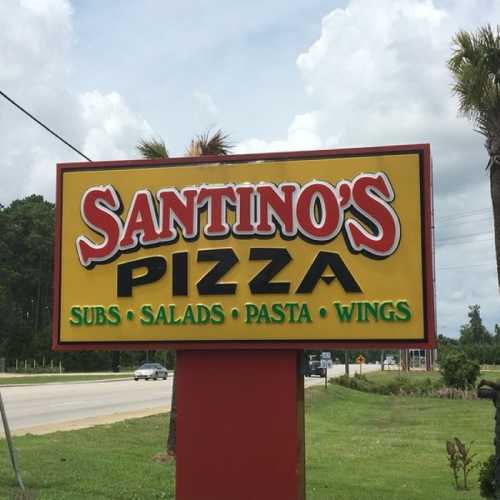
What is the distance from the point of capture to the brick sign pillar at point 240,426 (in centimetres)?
698

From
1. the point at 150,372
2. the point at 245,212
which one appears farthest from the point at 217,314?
the point at 150,372

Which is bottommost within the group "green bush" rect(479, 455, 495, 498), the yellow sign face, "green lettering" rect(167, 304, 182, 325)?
"green bush" rect(479, 455, 495, 498)

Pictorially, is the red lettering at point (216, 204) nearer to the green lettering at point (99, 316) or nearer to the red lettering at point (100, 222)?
the red lettering at point (100, 222)

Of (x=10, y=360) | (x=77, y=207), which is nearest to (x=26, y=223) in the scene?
(x=10, y=360)

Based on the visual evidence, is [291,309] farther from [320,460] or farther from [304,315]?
[320,460]

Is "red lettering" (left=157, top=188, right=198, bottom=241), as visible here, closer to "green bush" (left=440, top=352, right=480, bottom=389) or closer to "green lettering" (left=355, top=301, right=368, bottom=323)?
"green lettering" (left=355, top=301, right=368, bottom=323)

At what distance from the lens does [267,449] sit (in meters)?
7.01

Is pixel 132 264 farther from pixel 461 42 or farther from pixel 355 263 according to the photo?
pixel 461 42

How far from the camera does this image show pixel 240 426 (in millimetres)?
7086

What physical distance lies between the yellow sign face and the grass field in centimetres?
384

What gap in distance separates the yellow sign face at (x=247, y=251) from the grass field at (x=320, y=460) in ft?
12.6

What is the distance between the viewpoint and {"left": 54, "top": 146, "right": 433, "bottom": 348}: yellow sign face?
22.9 ft

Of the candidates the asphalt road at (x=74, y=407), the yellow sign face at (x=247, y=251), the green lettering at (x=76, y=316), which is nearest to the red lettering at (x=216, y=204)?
the yellow sign face at (x=247, y=251)

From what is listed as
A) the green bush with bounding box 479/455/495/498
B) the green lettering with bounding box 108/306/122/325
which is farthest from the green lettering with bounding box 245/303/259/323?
the green bush with bounding box 479/455/495/498
